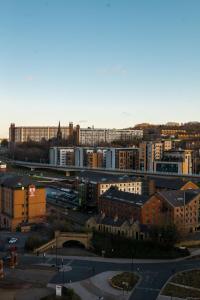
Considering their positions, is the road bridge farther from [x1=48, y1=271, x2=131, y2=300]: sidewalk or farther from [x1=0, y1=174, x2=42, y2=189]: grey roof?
[x1=48, y1=271, x2=131, y2=300]: sidewalk

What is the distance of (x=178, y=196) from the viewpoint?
30703mm

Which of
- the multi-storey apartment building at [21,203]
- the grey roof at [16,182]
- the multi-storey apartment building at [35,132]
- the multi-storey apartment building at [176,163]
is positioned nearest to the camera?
the multi-storey apartment building at [21,203]

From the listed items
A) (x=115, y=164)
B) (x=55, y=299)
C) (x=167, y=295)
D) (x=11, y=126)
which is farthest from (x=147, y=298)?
(x=11, y=126)

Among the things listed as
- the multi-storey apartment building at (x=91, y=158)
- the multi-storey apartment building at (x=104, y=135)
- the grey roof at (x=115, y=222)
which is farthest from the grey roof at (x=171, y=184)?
the multi-storey apartment building at (x=104, y=135)

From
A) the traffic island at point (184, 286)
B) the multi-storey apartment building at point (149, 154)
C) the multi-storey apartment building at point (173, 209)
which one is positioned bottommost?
the traffic island at point (184, 286)

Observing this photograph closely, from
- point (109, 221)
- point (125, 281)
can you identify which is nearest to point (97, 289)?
point (125, 281)

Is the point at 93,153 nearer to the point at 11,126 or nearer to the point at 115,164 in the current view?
the point at 115,164

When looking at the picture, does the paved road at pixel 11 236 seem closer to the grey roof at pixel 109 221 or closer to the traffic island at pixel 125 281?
the grey roof at pixel 109 221

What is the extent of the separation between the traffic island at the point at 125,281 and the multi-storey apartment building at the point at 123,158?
45153 mm

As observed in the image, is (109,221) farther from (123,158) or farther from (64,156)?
(64,156)

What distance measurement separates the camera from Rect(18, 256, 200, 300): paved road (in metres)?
19.2

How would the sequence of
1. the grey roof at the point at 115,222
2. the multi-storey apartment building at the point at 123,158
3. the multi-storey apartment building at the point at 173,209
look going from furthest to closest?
the multi-storey apartment building at the point at 123,158, the multi-storey apartment building at the point at 173,209, the grey roof at the point at 115,222

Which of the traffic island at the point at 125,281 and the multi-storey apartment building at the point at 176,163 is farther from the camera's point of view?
the multi-storey apartment building at the point at 176,163

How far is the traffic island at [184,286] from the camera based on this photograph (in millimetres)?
18328
